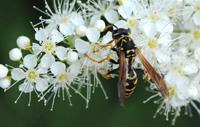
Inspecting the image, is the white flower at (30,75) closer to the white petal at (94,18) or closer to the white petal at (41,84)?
the white petal at (41,84)

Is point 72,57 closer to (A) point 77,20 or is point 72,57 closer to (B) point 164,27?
(A) point 77,20

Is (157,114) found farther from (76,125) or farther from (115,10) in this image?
(115,10)

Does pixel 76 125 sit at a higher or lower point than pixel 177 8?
lower

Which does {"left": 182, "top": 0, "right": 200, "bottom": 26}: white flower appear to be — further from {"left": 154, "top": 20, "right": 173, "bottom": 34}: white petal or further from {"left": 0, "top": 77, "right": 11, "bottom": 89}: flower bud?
{"left": 0, "top": 77, "right": 11, "bottom": 89}: flower bud

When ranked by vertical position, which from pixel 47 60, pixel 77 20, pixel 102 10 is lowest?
pixel 47 60

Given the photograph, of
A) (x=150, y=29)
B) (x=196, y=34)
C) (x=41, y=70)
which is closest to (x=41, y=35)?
(x=41, y=70)

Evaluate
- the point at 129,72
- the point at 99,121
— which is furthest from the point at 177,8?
the point at 99,121

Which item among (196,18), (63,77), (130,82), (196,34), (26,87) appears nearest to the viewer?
(130,82)
